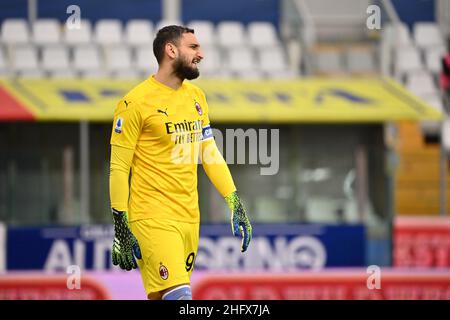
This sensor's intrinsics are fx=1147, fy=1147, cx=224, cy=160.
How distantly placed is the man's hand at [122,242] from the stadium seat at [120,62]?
9.28m

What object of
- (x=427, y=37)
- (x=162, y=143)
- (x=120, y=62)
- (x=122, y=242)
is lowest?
(x=122, y=242)

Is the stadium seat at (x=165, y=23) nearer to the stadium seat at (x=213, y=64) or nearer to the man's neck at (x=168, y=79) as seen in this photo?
the stadium seat at (x=213, y=64)

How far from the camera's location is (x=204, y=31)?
49.4 feet

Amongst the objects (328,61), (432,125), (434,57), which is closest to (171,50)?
(432,125)

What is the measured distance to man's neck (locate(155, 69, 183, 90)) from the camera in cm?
536

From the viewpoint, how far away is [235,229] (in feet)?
17.8

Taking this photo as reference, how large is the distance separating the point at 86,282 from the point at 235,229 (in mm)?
4321

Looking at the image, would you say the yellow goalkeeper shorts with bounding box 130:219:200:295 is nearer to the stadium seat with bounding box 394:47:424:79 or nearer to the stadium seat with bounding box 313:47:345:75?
the stadium seat with bounding box 313:47:345:75

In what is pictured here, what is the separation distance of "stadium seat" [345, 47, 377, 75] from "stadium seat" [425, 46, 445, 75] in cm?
99

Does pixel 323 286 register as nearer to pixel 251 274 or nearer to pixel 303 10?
pixel 251 274

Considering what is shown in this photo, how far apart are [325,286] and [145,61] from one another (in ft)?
19.3

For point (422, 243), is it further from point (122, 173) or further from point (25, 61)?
point (122, 173)
